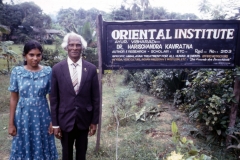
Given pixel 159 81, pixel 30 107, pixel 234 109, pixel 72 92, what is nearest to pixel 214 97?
pixel 234 109

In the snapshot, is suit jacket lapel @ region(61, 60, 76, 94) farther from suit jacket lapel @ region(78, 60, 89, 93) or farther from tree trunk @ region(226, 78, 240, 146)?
tree trunk @ region(226, 78, 240, 146)

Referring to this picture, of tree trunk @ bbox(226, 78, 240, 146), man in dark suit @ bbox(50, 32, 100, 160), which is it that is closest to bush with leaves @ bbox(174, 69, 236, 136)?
tree trunk @ bbox(226, 78, 240, 146)

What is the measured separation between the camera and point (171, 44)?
8.95 ft

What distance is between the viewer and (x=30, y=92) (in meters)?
2.16

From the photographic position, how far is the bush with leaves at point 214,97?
3.03 meters

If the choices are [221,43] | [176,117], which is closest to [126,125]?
[176,117]

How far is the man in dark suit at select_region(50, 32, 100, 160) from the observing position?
205 centimetres

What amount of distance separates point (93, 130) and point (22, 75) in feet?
3.11

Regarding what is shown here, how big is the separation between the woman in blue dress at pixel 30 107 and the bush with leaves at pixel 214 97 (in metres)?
2.26

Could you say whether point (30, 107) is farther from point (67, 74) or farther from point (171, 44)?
point (171, 44)

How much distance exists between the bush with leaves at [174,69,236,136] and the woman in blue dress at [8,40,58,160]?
2.26 metres

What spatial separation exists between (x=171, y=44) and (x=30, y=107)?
6.12 ft

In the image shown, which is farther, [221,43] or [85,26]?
[85,26]

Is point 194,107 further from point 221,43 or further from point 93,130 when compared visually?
point 93,130
